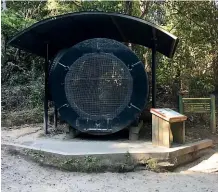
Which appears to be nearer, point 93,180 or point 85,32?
point 93,180

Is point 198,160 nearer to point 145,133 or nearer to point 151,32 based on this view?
point 145,133

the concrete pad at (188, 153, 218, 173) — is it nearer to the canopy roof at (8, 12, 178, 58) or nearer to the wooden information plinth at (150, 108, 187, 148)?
the wooden information plinth at (150, 108, 187, 148)

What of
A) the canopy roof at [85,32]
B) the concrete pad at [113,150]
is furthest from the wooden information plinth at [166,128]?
the canopy roof at [85,32]

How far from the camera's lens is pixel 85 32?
297 inches

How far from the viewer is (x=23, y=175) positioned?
5047mm

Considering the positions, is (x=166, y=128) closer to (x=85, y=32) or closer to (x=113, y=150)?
(x=113, y=150)

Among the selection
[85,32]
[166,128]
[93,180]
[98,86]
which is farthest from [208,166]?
[85,32]

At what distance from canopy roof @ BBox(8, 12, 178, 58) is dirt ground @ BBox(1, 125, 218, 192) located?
2.27m

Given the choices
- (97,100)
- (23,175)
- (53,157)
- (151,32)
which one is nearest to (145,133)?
(97,100)

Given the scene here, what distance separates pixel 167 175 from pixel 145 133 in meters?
2.20

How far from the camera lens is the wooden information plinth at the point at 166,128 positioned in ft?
19.8

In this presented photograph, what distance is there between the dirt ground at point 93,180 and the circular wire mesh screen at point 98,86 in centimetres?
151

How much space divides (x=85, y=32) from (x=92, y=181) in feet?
11.5

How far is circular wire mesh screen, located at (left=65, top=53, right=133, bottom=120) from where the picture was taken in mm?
6633
